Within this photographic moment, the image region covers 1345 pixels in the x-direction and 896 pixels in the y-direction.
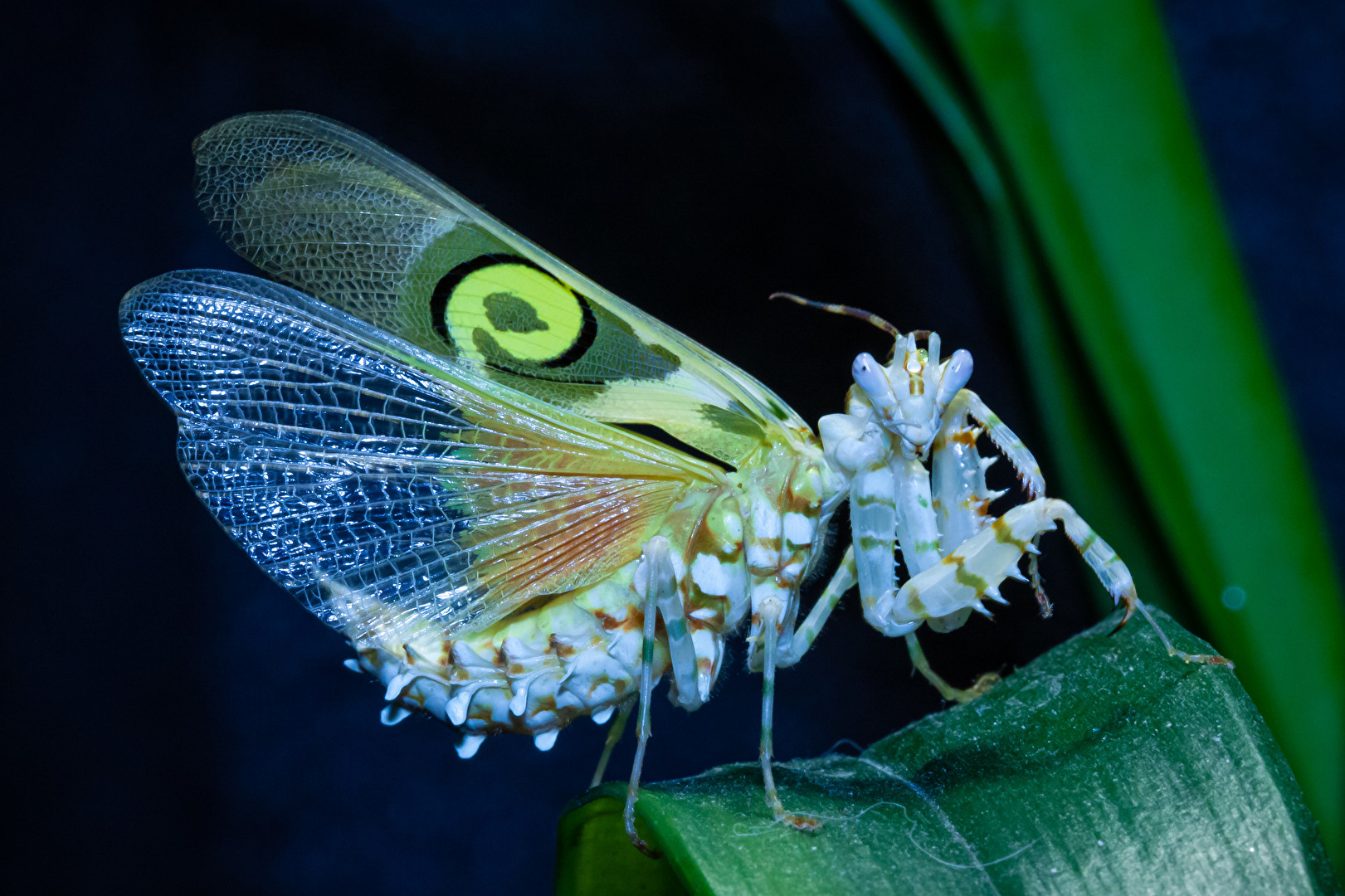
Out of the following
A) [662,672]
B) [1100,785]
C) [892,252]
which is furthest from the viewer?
[892,252]

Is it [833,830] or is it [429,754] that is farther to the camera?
[429,754]

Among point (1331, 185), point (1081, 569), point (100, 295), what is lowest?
point (1081, 569)

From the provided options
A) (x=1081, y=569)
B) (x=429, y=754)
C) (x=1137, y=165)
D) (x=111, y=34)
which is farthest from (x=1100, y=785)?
(x=111, y=34)

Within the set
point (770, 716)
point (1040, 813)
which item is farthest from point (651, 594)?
point (1040, 813)

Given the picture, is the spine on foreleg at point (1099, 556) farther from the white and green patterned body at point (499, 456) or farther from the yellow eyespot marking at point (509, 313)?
the yellow eyespot marking at point (509, 313)

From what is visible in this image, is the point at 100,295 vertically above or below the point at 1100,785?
above

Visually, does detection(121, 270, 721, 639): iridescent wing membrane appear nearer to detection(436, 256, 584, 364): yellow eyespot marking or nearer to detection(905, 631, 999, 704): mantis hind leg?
detection(436, 256, 584, 364): yellow eyespot marking

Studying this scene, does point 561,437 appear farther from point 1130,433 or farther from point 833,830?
point 1130,433

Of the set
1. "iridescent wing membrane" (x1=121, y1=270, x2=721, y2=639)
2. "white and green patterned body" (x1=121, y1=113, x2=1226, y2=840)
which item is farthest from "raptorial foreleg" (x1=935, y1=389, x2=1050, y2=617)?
"iridescent wing membrane" (x1=121, y1=270, x2=721, y2=639)
